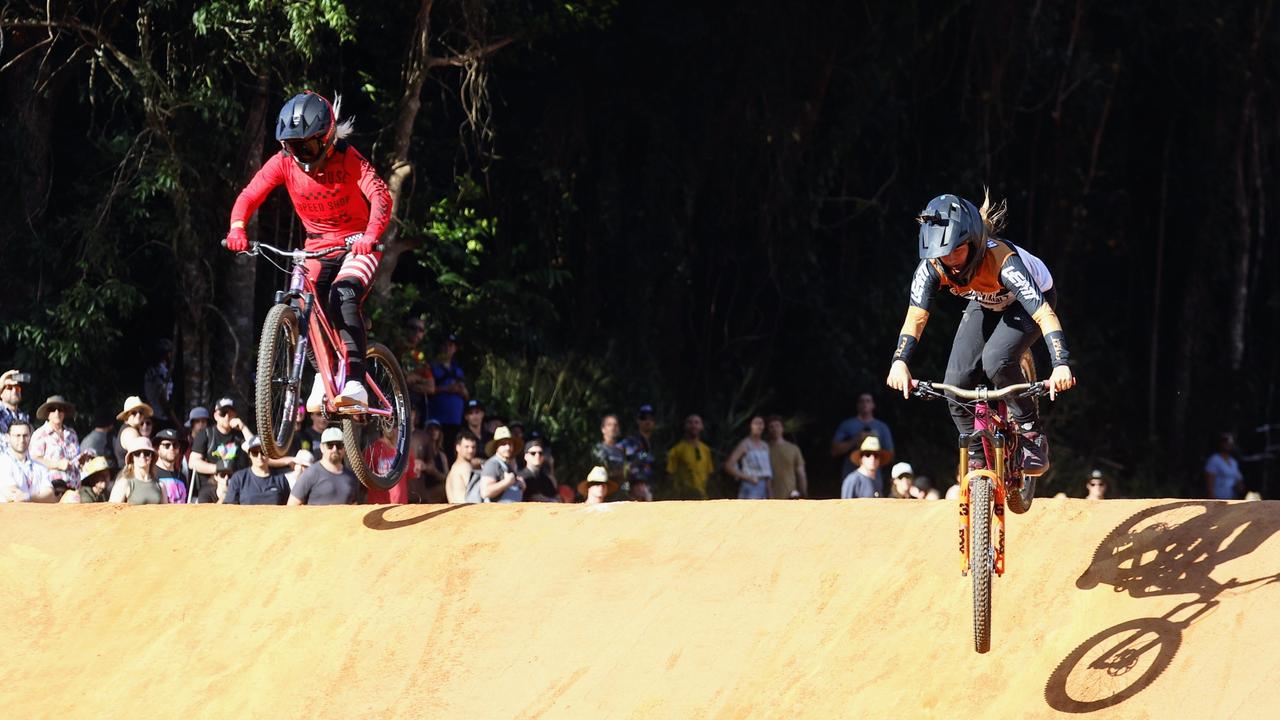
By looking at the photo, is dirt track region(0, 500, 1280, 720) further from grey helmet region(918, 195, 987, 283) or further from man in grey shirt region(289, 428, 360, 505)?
grey helmet region(918, 195, 987, 283)

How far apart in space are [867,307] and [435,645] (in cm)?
1204

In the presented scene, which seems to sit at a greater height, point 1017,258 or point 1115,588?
point 1017,258

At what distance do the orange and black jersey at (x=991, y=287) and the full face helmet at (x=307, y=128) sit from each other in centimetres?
378

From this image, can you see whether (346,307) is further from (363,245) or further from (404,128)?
(404,128)

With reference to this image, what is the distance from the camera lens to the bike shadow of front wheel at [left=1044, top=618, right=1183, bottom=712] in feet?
29.9

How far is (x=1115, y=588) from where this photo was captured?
998cm

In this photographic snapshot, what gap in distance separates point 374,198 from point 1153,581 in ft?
17.7

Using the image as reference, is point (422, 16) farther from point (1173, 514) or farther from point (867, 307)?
point (1173, 514)

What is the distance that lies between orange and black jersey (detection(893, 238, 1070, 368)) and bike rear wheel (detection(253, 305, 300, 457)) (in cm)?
380

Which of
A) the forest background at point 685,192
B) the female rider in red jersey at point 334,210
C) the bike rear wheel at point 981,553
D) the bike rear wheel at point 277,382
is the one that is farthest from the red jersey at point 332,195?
the forest background at point 685,192

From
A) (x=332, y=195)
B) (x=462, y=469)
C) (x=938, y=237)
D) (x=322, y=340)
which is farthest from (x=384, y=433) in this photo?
(x=938, y=237)

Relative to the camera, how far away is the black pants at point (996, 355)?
912cm

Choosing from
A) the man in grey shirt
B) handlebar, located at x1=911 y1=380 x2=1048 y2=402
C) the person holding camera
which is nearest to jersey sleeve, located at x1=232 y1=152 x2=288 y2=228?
the man in grey shirt

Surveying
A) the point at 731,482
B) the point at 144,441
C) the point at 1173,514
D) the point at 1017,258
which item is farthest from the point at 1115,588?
the point at 731,482
